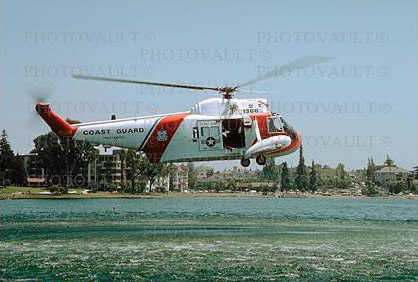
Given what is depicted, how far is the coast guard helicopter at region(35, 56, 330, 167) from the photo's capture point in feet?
95.2

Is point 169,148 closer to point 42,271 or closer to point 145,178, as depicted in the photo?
point 42,271

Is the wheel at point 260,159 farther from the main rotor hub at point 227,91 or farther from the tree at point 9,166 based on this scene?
the tree at point 9,166

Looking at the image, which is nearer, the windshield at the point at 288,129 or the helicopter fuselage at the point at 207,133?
the helicopter fuselage at the point at 207,133

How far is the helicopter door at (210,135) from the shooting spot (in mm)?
28938

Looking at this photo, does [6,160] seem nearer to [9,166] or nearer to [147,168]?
[9,166]

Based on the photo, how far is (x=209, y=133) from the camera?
29.1 meters

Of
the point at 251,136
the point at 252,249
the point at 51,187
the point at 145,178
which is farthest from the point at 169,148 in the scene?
the point at 145,178

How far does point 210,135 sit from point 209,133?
0.36ft

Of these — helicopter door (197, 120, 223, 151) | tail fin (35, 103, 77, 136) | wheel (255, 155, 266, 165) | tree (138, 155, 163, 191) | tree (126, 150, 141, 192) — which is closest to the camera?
wheel (255, 155, 266, 165)

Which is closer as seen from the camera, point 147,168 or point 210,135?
point 210,135

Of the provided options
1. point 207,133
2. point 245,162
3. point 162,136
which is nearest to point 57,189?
point 162,136

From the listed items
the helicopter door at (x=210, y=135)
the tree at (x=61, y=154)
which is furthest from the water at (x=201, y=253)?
the tree at (x=61, y=154)

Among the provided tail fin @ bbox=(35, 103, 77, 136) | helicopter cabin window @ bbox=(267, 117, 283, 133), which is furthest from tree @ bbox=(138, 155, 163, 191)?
helicopter cabin window @ bbox=(267, 117, 283, 133)

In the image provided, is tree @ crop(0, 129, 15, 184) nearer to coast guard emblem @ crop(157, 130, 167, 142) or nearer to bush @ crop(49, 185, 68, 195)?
bush @ crop(49, 185, 68, 195)
